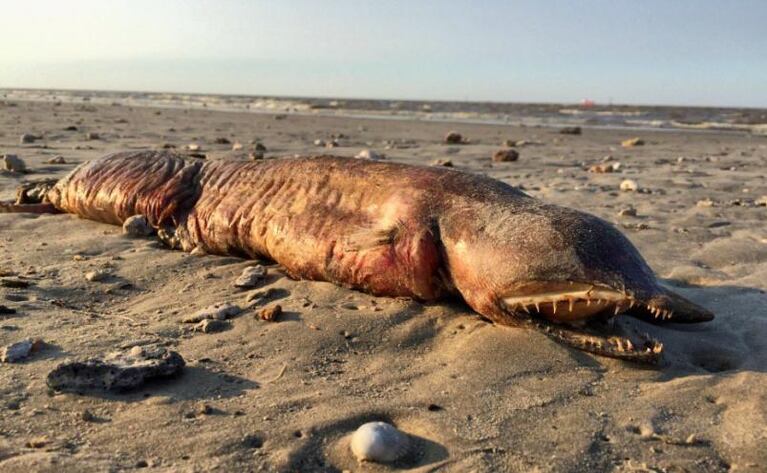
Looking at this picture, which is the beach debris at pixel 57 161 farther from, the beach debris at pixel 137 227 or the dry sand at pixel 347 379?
the beach debris at pixel 137 227

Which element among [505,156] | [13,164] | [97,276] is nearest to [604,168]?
[505,156]

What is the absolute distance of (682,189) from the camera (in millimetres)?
8898

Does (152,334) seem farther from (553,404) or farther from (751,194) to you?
(751,194)

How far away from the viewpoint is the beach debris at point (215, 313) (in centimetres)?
383

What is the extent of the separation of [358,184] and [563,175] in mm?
6108

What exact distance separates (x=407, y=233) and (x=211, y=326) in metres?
1.23

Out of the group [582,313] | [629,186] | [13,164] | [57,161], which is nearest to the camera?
[582,313]

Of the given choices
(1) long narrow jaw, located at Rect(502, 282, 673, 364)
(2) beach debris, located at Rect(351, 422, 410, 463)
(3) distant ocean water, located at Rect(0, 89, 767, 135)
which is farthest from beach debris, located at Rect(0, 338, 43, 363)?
(3) distant ocean water, located at Rect(0, 89, 767, 135)

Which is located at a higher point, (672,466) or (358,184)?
(358,184)

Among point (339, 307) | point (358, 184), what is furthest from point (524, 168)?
point (339, 307)

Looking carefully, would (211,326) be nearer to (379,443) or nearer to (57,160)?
(379,443)

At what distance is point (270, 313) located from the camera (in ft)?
12.6

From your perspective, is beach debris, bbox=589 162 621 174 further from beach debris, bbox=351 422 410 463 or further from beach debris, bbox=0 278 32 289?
beach debris, bbox=351 422 410 463

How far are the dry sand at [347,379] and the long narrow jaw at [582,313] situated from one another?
0.09 meters
